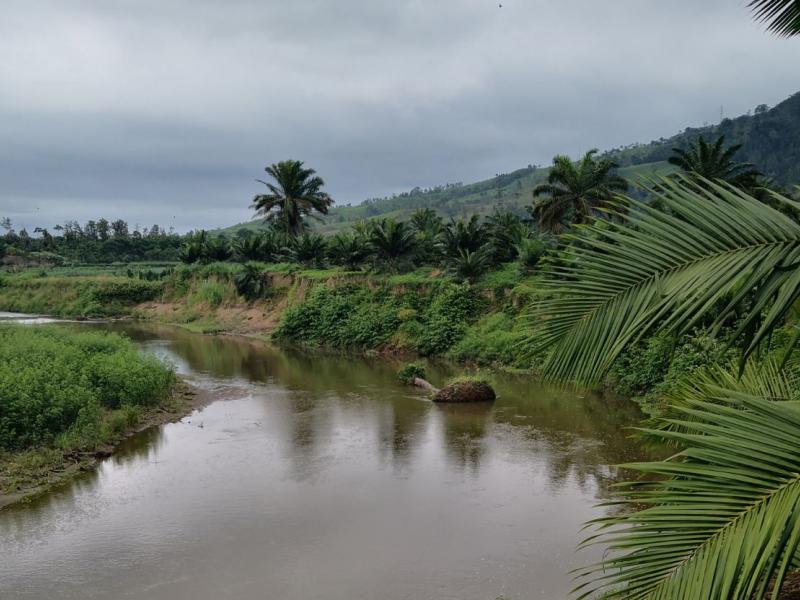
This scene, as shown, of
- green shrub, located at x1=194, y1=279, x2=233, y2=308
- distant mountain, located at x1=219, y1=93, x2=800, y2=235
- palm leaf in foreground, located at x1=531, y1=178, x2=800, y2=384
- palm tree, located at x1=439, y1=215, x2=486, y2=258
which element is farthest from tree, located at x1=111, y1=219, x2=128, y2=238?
palm leaf in foreground, located at x1=531, y1=178, x2=800, y2=384

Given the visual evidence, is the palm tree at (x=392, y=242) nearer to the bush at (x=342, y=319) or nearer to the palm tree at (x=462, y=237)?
the bush at (x=342, y=319)

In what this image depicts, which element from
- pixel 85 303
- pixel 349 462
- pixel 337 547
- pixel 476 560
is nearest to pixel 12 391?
pixel 349 462

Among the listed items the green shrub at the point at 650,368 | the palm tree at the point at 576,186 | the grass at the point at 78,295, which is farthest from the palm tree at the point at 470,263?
the grass at the point at 78,295

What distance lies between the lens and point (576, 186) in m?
25.1

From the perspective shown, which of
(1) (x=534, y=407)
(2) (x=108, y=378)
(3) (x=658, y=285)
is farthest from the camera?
(1) (x=534, y=407)

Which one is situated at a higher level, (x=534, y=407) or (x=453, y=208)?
(x=453, y=208)

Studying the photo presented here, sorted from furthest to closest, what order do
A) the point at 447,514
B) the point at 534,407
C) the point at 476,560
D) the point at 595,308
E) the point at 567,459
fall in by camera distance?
the point at 534,407 → the point at 567,459 → the point at 447,514 → the point at 476,560 → the point at 595,308

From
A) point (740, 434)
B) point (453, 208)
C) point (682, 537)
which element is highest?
point (453, 208)

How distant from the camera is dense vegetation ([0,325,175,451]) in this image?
39.1 ft

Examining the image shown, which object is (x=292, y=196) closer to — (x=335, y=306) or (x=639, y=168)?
(x=335, y=306)

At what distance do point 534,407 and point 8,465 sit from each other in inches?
438

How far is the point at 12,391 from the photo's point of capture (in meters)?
11.9

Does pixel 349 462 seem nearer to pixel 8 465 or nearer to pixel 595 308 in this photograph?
pixel 8 465

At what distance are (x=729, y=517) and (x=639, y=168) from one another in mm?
89786
